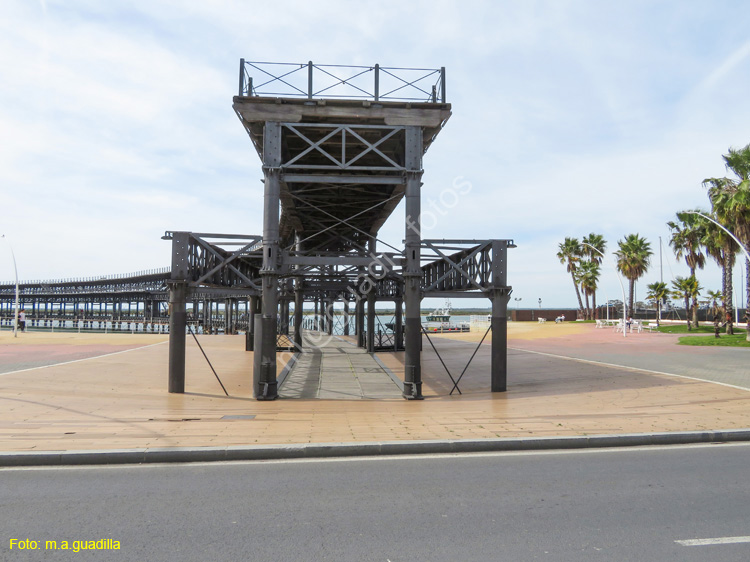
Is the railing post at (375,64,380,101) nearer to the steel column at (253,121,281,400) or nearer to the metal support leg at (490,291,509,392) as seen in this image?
the steel column at (253,121,281,400)

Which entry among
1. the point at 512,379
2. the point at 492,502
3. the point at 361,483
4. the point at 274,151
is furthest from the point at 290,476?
the point at 512,379

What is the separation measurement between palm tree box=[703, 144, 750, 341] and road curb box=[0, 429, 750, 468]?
2577cm

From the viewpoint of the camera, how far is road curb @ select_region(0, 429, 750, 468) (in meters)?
6.93

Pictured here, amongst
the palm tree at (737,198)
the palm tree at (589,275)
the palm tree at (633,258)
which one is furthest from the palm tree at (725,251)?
the palm tree at (589,275)

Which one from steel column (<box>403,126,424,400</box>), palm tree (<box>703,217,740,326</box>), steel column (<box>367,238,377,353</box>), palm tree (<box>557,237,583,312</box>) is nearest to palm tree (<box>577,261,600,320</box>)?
palm tree (<box>557,237,583,312</box>)

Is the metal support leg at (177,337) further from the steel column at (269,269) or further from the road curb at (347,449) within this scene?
the road curb at (347,449)

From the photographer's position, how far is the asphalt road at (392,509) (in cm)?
437

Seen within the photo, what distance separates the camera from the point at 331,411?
10828 mm

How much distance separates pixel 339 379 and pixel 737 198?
2627cm

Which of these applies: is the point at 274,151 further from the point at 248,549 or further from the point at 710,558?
the point at 710,558

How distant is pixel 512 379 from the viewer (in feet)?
56.0

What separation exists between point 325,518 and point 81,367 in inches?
633

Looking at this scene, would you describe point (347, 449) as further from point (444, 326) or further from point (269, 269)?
point (444, 326)

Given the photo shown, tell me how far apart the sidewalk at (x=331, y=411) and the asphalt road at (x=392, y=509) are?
3.94 ft
